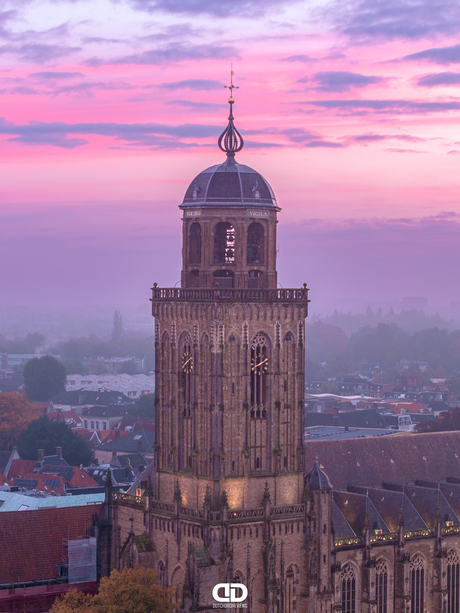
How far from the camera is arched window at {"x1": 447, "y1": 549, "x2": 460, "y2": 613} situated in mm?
101312

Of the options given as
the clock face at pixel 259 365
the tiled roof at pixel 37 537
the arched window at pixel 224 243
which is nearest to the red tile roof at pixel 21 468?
the tiled roof at pixel 37 537

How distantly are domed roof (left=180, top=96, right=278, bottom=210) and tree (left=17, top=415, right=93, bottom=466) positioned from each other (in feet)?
325

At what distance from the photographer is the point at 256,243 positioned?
309 ft

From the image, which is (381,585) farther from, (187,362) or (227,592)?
(187,362)

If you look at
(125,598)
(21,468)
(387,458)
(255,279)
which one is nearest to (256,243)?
(255,279)

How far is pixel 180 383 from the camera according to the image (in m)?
94.1

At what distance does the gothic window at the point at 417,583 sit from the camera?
3895 inches

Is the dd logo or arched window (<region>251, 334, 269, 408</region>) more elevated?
arched window (<region>251, 334, 269, 408</region>)

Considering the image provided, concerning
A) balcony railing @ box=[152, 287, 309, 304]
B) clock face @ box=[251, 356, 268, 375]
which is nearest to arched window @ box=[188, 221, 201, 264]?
balcony railing @ box=[152, 287, 309, 304]

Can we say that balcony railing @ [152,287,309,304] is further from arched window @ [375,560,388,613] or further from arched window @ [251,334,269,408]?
arched window @ [375,560,388,613]

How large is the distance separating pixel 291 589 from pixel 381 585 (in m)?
8.74

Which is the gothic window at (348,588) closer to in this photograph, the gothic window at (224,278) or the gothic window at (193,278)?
the gothic window at (224,278)

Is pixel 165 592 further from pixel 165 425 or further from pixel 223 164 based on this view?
pixel 223 164

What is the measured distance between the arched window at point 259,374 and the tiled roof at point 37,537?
70.8 ft
